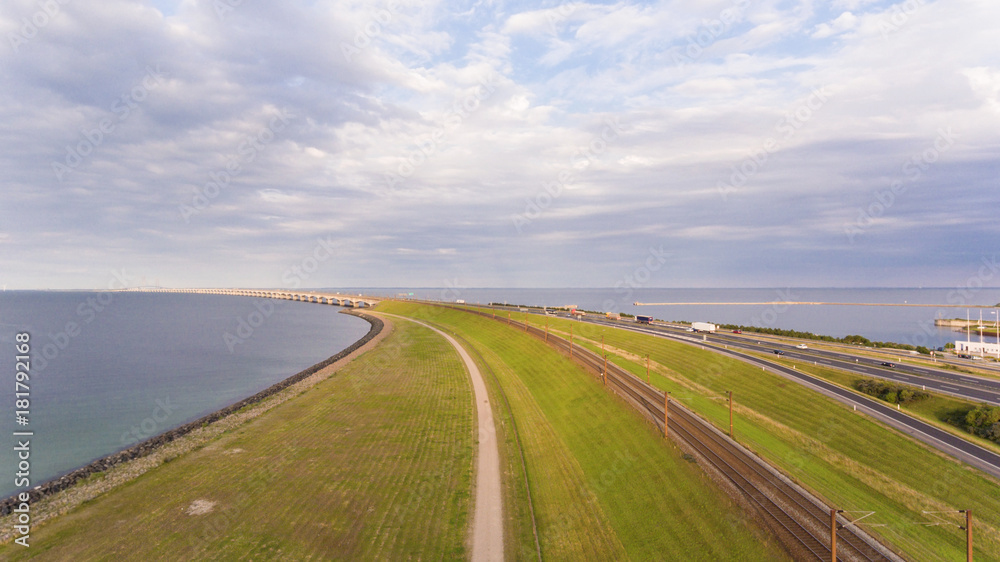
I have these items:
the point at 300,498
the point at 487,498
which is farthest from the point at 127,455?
the point at 487,498

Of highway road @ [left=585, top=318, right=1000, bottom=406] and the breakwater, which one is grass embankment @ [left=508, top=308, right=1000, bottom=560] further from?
the breakwater

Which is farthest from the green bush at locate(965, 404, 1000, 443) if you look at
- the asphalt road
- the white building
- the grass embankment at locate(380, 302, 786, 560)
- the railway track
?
the white building

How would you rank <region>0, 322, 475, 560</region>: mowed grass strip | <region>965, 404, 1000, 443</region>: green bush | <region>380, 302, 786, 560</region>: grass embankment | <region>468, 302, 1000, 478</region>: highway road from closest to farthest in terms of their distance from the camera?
1. <region>380, 302, 786, 560</region>: grass embankment
2. <region>0, 322, 475, 560</region>: mowed grass strip
3. <region>468, 302, 1000, 478</region>: highway road
4. <region>965, 404, 1000, 443</region>: green bush

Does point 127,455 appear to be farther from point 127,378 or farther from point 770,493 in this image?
point 770,493

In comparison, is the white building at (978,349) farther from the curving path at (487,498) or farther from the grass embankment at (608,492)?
the curving path at (487,498)

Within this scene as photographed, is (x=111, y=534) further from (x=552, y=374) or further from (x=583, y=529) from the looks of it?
(x=552, y=374)

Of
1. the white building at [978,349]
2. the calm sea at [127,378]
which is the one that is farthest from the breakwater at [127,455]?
the white building at [978,349]

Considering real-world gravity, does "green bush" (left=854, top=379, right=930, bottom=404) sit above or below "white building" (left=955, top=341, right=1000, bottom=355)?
below

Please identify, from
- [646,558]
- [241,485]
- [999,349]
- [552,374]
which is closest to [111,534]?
[241,485]
